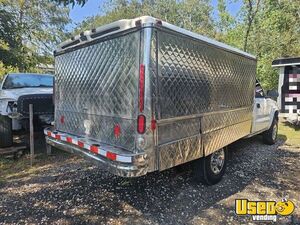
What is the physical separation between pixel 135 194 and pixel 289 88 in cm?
1028

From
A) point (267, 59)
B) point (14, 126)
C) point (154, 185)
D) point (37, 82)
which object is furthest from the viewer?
point (267, 59)

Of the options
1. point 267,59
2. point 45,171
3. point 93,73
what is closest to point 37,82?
point 45,171

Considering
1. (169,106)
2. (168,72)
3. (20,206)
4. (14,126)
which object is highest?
(168,72)

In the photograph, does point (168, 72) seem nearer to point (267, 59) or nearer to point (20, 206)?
point (20, 206)

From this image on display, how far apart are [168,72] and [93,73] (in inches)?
51.1

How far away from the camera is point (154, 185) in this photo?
489cm

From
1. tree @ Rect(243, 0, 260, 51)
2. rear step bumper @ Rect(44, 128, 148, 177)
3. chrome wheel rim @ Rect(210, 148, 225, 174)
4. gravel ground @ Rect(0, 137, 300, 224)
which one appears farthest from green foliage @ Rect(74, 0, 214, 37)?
rear step bumper @ Rect(44, 128, 148, 177)

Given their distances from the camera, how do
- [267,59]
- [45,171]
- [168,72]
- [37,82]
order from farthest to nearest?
[267,59]
[37,82]
[45,171]
[168,72]

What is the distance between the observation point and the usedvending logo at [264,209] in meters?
4.08

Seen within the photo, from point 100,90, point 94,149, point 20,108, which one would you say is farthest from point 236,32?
point 94,149

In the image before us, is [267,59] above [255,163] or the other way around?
above

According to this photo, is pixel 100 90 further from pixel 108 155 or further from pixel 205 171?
pixel 205 171

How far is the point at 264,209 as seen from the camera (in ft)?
14.0

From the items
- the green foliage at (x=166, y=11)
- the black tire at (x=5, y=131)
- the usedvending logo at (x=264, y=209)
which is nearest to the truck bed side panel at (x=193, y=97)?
the usedvending logo at (x=264, y=209)
